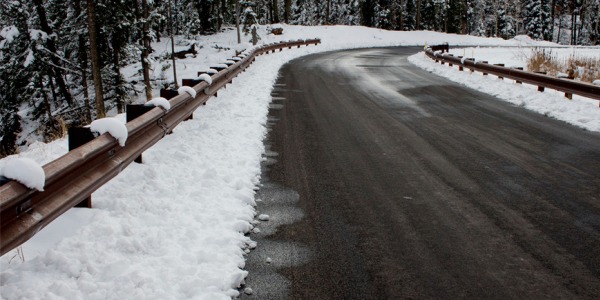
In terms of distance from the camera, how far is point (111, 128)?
4.65 metres

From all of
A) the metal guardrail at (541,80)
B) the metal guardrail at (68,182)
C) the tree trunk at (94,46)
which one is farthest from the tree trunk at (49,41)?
the metal guardrail at (68,182)

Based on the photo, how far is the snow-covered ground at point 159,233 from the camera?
3096 millimetres

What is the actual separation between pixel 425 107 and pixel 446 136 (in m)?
3.01

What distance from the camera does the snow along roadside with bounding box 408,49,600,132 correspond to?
9430 mm

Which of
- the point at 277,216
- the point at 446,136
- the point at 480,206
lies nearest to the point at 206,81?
the point at 446,136

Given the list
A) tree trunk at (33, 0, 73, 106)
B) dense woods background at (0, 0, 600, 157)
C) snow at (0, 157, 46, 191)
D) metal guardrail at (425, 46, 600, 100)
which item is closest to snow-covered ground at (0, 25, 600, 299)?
snow at (0, 157, 46, 191)

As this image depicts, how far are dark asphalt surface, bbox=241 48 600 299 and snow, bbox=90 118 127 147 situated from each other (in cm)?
163

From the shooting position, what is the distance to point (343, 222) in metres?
4.60

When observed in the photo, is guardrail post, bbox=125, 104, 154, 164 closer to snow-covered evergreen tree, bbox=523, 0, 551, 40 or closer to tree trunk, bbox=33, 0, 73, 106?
tree trunk, bbox=33, 0, 73, 106

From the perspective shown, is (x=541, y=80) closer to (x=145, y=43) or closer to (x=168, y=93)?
(x=168, y=93)

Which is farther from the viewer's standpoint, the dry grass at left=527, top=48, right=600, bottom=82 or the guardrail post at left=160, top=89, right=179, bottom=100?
the dry grass at left=527, top=48, right=600, bottom=82

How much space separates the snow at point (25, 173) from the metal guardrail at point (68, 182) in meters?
0.04

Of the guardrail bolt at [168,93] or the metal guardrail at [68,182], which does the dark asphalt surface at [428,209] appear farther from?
the guardrail bolt at [168,93]

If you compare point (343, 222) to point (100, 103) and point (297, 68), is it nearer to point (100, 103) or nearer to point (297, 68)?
point (297, 68)
